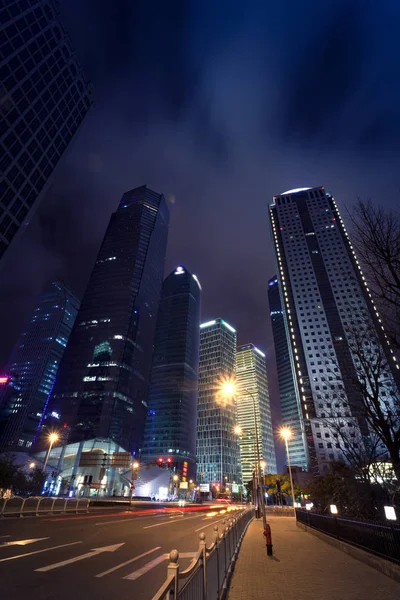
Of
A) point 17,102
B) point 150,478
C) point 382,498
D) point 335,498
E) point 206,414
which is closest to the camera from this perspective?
point 382,498

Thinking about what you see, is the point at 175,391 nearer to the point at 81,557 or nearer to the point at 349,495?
the point at 349,495

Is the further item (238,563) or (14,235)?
(14,235)

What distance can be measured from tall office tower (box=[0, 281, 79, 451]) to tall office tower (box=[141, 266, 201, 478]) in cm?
6047

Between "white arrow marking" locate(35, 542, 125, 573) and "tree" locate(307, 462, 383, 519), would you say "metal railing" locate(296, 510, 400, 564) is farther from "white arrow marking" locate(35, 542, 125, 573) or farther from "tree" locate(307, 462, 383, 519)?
"white arrow marking" locate(35, 542, 125, 573)

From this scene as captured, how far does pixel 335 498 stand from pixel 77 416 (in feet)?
358

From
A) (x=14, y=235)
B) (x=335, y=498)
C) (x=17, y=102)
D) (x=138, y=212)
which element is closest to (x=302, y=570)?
(x=335, y=498)

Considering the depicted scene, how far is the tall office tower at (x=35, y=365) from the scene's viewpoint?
14688 cm

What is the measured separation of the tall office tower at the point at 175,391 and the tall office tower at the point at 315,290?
70124mm

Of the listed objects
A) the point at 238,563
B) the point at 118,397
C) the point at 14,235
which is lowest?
the point at 238,563

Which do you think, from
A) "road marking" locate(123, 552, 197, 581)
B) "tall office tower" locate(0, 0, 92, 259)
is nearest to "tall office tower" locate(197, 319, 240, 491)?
"tall office tower" locate(0, 0, 92, 259)

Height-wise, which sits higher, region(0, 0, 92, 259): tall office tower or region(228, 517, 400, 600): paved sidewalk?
region(0, 0, 92, 259): tall office tower

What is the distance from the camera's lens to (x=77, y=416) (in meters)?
110

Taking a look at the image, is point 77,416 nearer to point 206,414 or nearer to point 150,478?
point 150,478

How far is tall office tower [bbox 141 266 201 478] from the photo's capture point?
145m
